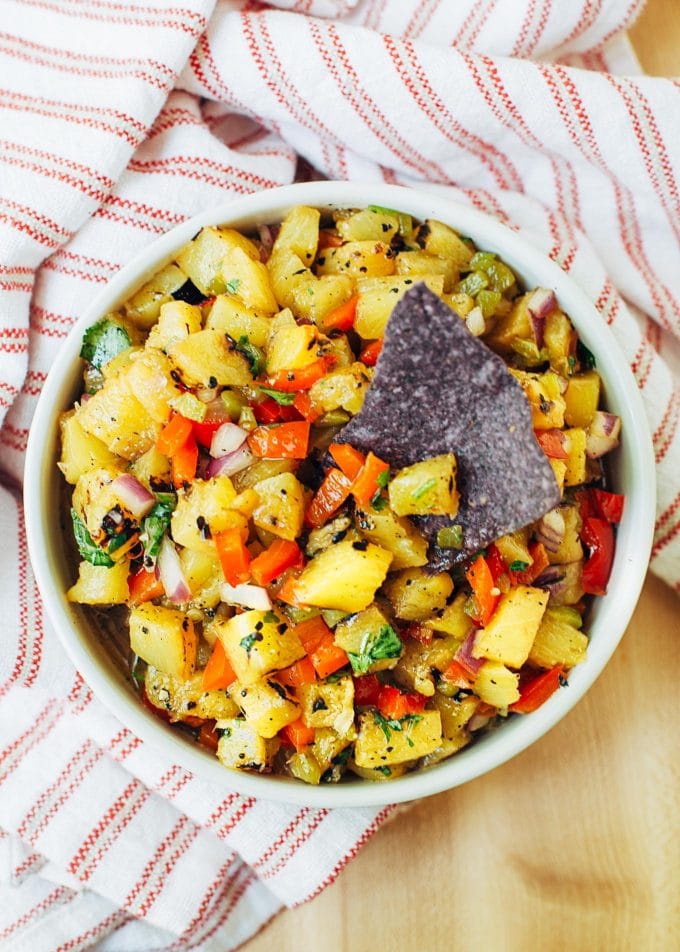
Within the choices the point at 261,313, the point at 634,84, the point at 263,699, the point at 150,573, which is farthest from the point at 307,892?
the point at 634,84

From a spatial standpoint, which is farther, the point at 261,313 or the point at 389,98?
the point at 389,98

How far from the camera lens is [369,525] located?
5.46ft

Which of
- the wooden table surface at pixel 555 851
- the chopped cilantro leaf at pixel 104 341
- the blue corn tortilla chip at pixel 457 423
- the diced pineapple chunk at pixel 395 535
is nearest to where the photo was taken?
the blue corn tortilla chip at pixel 457 423

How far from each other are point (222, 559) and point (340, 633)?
0.81ft

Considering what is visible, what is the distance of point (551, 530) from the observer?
1.76 m

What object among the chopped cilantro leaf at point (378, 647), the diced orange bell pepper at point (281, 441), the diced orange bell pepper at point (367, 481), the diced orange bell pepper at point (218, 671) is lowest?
the diced orange bell pepper at point (218, 671)

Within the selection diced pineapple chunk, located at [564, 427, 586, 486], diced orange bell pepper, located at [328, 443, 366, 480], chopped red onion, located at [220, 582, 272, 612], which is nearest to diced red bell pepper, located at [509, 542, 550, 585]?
diced pineapple chunk, located at [564, 427, 586, 486]

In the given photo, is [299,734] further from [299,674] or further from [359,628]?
[359,628]

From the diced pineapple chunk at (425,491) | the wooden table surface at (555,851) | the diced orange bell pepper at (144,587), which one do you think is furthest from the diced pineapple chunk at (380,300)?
the wooden table surface at (555,851)

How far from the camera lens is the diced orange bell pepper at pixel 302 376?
1683mm

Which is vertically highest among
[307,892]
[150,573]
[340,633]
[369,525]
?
[369,525]

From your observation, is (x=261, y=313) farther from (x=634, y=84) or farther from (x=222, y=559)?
(x=634, y=84)

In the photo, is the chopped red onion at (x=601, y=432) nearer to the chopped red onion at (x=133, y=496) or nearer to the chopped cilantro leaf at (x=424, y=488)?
the chopped cilantro leaf at (x=424, y=488)

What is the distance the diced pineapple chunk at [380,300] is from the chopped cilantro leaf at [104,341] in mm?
471
